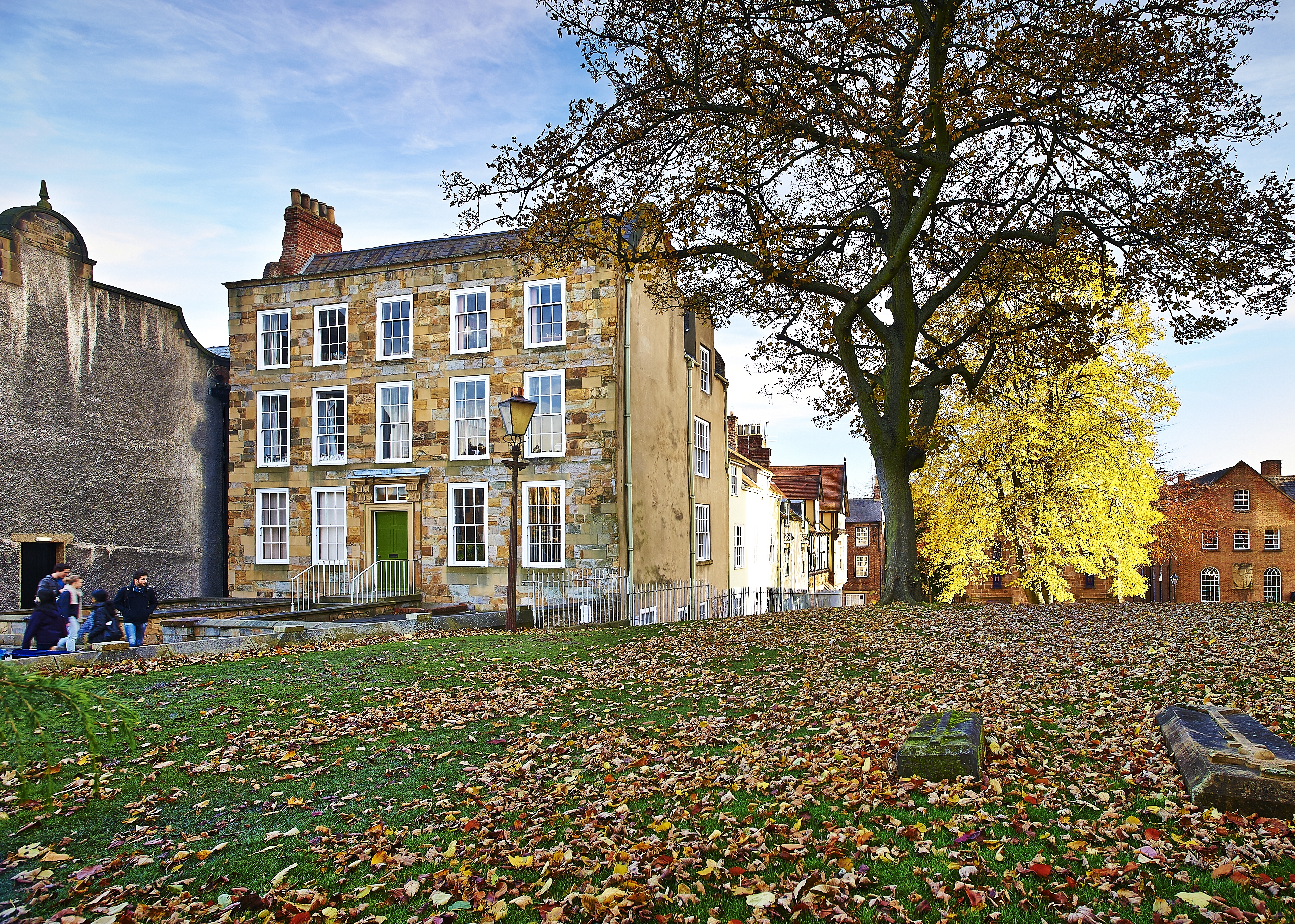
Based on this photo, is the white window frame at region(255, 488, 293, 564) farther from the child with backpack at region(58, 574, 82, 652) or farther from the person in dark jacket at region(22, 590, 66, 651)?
the person in dark jacket at region(22, 590, 66, 651)

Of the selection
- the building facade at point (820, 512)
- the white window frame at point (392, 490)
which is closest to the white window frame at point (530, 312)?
the white window frame at point (392, 490)

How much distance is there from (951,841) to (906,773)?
3.46 feet

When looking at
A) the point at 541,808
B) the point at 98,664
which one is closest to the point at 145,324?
the point at 98,664

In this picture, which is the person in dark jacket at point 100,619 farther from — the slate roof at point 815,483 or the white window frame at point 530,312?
the slate roof at point 815,483

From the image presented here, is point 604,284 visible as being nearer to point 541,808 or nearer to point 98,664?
point 98,664

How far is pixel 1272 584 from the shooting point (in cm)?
5009

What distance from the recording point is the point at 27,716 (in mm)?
3645

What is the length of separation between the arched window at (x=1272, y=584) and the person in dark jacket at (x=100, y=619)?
6000cm

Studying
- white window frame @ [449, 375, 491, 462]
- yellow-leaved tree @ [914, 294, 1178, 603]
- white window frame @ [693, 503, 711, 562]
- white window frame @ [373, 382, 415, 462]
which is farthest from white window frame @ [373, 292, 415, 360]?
yellow-leaved tree @ [914, 294, 1178, 603]

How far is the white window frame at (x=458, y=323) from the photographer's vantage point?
2309 cm

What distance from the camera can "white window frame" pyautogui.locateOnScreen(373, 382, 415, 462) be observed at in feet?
77.6

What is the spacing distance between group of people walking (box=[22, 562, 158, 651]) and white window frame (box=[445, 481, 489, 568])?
313 inches

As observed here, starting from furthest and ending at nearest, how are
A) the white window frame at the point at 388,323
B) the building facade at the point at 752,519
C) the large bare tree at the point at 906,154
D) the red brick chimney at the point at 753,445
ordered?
the red brick chimney at the point at 753,445 → the building facade at the point at 752,519 → the white window frame at the point at 388,323 → the large bare tree at the point at 906,154

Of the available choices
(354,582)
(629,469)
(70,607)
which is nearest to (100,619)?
(70,607)
